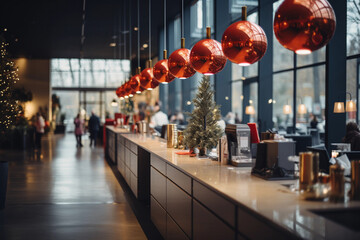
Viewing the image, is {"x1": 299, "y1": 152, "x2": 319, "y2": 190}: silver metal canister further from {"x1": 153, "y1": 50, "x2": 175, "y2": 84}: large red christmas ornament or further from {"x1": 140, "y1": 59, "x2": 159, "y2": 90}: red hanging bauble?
{"x1": 140, "y1": 59, "x2": 159, "y2": 90}: red hanging bauble

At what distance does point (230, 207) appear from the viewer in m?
2.58

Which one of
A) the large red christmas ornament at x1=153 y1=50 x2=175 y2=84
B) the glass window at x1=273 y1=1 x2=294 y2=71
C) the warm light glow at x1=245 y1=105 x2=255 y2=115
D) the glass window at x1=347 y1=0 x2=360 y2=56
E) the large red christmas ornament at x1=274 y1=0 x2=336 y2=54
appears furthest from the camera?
the glass window at x1=273 y1=1 x2=294 y2=71

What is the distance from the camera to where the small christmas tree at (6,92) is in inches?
245

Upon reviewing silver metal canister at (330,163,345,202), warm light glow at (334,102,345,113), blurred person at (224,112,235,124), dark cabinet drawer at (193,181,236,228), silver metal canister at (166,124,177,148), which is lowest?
dark cabinet drawer at (193,181,236,228)

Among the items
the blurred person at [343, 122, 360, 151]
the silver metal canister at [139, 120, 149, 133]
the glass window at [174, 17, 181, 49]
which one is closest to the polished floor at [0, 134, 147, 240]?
the silver metal canister at [139, 120, 149, 133]

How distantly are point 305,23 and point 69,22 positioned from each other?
45.7 ft

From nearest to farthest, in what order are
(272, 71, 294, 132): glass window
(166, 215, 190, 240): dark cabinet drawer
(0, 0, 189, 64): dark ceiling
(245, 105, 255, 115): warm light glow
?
1. (166, 215, 190, 240): dark cabinet drawer
2. (245, 105, 255, 115): warm light glow
3. (0, 0, 189, 64): dark ceiling
4. (272, 71, 294, 132): glass window

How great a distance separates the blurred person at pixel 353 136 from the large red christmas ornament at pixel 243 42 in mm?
4079

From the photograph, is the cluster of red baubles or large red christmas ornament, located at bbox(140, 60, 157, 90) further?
large red christmas ornament, located at bbox(140, 60, 157, 90)

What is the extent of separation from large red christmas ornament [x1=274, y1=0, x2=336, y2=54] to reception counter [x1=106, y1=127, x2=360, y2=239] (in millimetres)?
927

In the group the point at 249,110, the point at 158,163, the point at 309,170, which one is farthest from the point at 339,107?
the point at 249,110

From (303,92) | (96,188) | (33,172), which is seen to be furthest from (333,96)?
(303,92)

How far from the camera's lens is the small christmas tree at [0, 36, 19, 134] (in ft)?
20.4

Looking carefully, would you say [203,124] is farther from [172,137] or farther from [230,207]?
[230,207]
